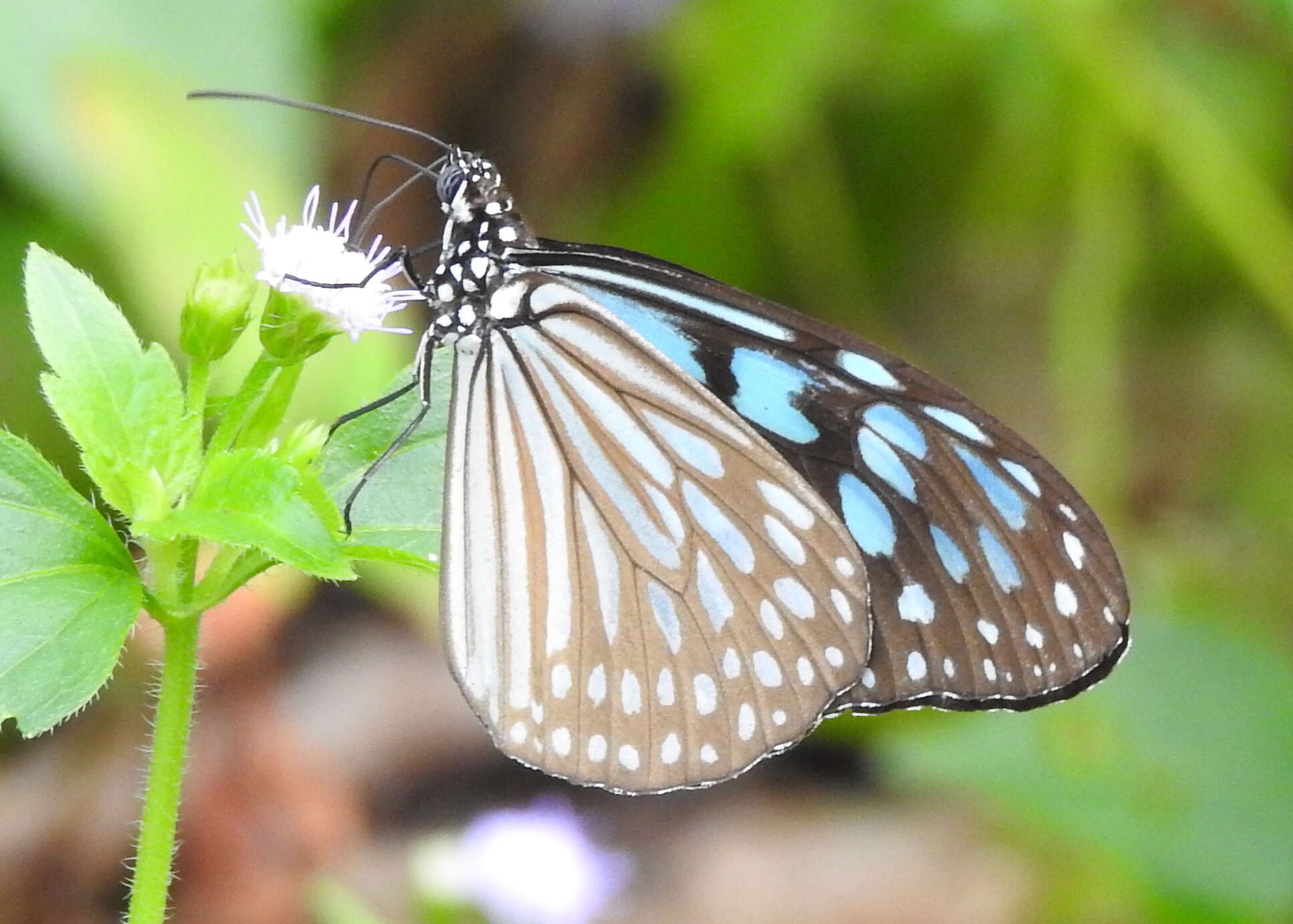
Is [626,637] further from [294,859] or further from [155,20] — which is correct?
[155,20]

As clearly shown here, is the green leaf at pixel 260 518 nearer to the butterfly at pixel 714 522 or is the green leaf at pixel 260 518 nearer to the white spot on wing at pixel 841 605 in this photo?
the butterfly at pixel 714 522

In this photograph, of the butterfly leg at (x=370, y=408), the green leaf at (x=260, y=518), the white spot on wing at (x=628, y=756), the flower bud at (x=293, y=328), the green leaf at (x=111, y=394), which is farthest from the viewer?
the white spot on wing at (x=628, y=756)

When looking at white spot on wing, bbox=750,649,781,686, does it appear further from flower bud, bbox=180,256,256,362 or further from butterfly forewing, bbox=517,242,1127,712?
flower bud, bbox=180,256,256,362

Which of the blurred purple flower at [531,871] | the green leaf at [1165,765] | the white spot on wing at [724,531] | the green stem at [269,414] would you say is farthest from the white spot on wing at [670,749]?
the green leaf at [1165,765]

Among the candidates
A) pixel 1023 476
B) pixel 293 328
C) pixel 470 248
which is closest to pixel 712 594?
pixel 1023 476

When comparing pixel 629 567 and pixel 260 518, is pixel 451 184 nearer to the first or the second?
pixel 629 567
